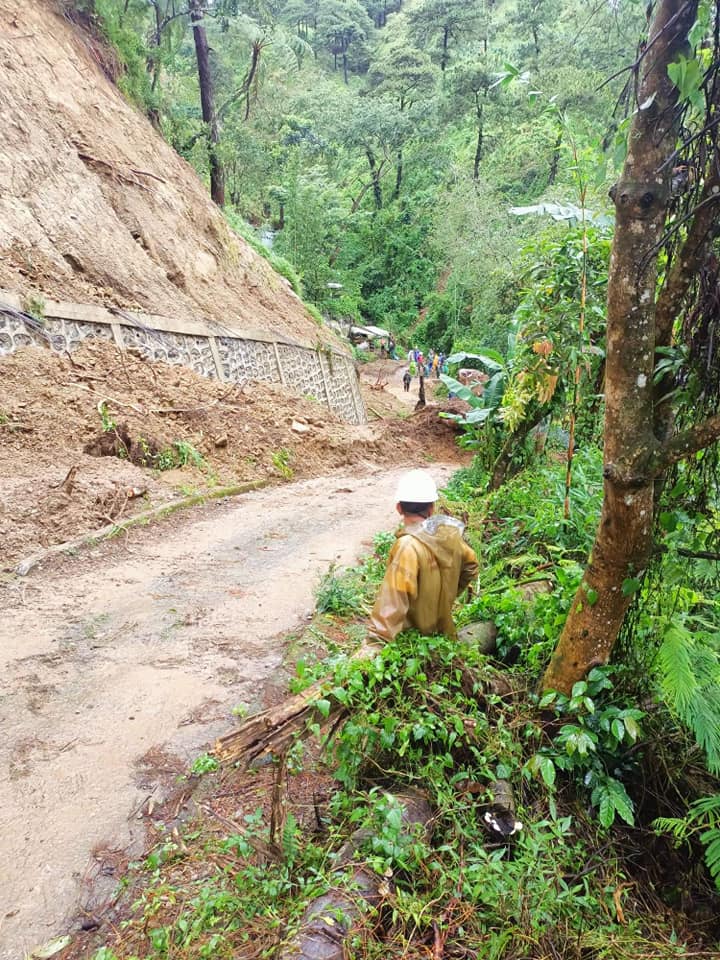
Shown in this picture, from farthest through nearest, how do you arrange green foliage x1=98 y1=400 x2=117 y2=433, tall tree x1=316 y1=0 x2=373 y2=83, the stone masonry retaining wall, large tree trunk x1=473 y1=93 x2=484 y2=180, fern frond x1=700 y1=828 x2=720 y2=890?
tall tree x1=316 y1=0 x2=373 y2=83
large tree trunk x1=473 y1=93 x2=484 y2=180
the stone masonry retaining wall
green foliage x1=98 y1=400 x2=117 y2=433
fern frond x1=700 y1=828 x2=720 y2=890

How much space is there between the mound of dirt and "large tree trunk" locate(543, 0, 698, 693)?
10142 millimetres

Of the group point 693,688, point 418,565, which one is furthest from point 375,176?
point 693,688

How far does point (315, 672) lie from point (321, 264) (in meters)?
31.3

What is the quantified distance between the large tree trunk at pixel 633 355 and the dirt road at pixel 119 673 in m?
2.71

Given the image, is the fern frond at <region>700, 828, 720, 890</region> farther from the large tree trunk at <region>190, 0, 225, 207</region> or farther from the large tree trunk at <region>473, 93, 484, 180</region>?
the large tree trunk at <region>473, 93, 484, 180</region>

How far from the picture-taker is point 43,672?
4582 mm

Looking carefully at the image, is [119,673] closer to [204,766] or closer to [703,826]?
[204,766]

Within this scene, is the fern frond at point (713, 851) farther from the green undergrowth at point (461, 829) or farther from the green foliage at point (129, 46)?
the green foliage at point (129, 46)

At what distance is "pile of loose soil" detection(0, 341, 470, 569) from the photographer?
7445 mm

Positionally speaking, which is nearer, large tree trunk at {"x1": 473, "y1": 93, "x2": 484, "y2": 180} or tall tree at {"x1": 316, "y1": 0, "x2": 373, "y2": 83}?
large tree trunk at {"x1": 473, "y1": 93, "x2": 484, "y2": 180}

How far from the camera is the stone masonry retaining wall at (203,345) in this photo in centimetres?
972

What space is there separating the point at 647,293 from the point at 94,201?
42.9 ft

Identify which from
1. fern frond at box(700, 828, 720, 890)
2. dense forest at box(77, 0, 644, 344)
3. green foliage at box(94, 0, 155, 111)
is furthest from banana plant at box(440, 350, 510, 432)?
green foliage at box(94, 0, 155, 111)

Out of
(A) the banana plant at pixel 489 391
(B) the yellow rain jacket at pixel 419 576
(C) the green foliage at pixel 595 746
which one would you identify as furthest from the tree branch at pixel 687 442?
(A) the banana plant at pixel 489 391
